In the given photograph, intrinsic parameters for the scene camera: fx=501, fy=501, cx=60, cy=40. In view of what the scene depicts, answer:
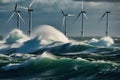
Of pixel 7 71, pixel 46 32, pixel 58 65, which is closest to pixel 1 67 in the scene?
pixel 7 71

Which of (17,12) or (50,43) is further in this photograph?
(17,12)

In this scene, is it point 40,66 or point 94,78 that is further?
point 40,66

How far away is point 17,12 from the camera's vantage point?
133250 millimetres

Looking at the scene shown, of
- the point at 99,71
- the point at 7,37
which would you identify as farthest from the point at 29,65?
the point at 7,37

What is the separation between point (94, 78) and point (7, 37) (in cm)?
9142

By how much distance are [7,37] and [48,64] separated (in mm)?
80126

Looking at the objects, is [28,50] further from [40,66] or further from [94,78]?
[94,78]

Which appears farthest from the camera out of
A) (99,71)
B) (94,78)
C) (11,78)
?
(11,78)

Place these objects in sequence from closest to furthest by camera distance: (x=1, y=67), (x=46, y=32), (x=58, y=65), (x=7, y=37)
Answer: (x=58, y=65)
(x=1, y=67)
(x=46, y=32)
(x=7, y=37)

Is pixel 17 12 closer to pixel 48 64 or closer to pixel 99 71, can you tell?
pixel 48 64

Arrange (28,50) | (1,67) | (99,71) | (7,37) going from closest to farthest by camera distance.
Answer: (99,71)
(1,67)
(28,50)
(7,37)

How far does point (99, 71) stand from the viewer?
42.5 meters

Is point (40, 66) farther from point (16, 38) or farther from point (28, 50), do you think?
point (16, 38)

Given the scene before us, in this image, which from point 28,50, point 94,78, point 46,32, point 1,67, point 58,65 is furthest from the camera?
point 46,32
